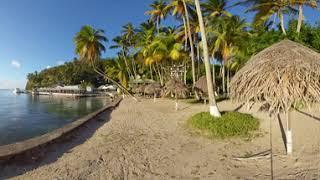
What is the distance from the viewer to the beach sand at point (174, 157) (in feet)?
20.1

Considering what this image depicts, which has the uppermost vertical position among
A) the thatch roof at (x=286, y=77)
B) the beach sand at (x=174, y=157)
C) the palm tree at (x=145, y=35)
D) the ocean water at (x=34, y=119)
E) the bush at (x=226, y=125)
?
the palm tree at (x=145, y=35)

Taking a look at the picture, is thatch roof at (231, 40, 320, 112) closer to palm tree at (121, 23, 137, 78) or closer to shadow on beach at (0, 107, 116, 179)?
shadow on beach at (0, 107, 116, 179)

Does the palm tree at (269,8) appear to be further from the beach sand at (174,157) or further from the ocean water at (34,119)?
the ocean water at (34,119)

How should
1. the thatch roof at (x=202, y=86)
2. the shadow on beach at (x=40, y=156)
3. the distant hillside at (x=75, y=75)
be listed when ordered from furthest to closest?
the distant hillside at (x=75, y=75)
the thatch roof at (x=202, y=86)
the shadow on beach at (x=40, y=156)

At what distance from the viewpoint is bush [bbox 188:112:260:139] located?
387 inches

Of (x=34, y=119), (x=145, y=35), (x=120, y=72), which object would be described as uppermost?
(x=145, y=35)

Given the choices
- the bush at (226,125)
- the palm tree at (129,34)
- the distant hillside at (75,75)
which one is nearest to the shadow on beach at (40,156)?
the bush at (226,125)

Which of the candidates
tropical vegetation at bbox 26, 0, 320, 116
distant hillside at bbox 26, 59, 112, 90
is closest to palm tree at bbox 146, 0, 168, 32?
tropical vegetation at bbox 26, 0, 320, 116

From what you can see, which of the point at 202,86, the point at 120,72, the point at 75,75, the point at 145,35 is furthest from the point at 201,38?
the point at 75,75

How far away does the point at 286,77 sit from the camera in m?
6.61

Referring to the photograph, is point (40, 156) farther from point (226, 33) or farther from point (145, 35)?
point (145, 35)

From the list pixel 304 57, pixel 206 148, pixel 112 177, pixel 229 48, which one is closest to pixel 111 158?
pixel 112 177

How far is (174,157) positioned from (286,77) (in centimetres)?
374

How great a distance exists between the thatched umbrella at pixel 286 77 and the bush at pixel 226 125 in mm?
2654
